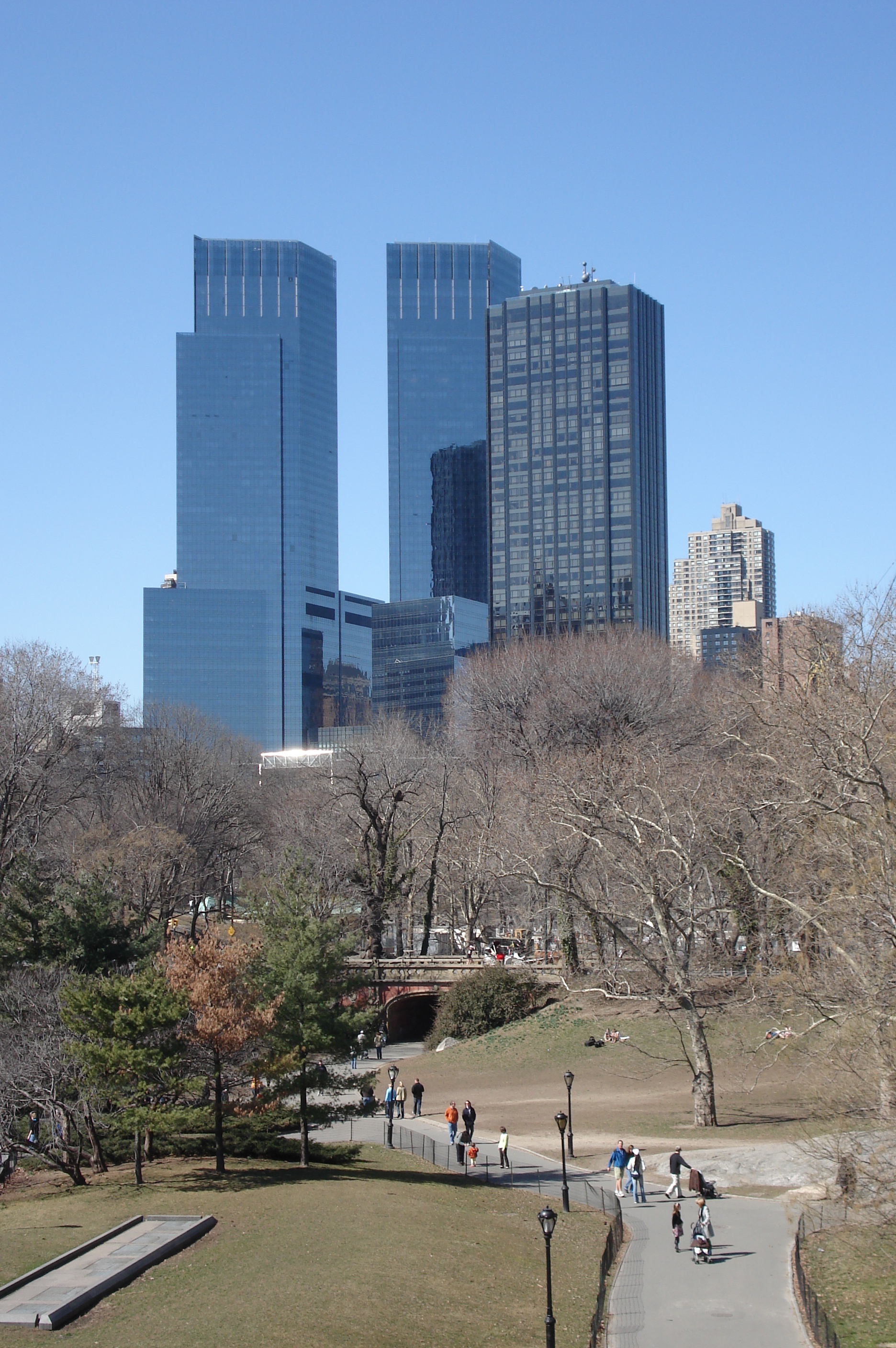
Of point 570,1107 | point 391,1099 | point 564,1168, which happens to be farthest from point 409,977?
point 564,1168

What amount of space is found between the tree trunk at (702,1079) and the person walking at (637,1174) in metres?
6.12

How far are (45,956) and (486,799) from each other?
34.3 m

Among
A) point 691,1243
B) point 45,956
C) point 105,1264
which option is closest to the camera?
point 105,1264

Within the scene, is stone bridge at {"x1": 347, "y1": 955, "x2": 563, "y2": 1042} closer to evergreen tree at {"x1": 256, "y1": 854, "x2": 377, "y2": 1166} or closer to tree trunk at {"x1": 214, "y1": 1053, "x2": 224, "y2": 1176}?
evergreen tree at {"x1": 256, "y1": 854, "x2": 377, "y2": 1166}

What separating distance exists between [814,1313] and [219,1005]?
53.6 ft

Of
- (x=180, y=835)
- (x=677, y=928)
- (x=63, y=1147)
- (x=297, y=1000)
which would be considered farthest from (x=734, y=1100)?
(x=180, y=835)

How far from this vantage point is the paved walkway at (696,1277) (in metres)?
23.1

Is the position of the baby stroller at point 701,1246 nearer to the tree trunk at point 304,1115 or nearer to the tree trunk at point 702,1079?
the tree trunk at point 702,1079

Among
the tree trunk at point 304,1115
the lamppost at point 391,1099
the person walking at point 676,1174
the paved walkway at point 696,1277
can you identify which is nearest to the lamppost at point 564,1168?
the paved walkway at point 696,1277

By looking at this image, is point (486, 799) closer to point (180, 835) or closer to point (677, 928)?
point (180, 835)

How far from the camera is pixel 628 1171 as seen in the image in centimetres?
3275

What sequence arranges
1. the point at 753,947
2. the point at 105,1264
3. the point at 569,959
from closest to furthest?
1. the point at 105,1264
2. the point at 753,947
3. the point at 569,959

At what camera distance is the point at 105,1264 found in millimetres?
25281

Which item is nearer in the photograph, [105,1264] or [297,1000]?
[105,1264]
